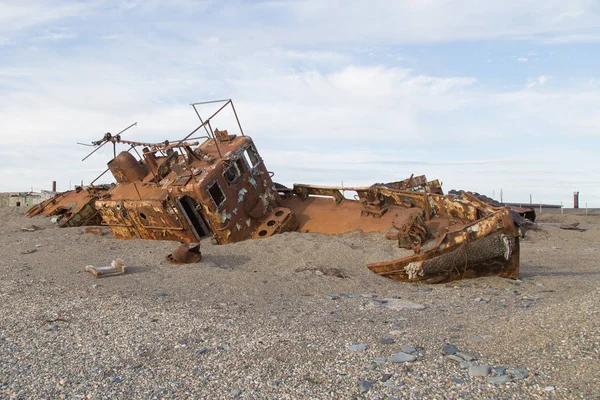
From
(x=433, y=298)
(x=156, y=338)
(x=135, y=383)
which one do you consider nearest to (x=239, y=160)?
(x=433, y=298)

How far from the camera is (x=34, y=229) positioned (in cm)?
1412

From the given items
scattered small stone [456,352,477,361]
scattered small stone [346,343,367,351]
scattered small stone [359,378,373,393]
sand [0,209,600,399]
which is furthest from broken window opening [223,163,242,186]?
scattered small stone [359,378,373,393]

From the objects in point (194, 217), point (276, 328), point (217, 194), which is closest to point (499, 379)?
point (276, 328)

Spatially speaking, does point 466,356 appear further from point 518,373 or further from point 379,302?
point 379,302

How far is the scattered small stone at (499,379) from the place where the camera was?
11.2 feet

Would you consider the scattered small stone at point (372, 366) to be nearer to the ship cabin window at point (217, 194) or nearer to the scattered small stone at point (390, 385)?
the scattered small stone at point (390, 385)

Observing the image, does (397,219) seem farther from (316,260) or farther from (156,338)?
(156,338)

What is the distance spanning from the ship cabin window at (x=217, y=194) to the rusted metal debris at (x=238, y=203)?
0.02 meters

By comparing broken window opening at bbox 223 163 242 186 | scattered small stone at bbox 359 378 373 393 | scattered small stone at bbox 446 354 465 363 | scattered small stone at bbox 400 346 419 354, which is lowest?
scattered small stone at bbox 400 346 419 354

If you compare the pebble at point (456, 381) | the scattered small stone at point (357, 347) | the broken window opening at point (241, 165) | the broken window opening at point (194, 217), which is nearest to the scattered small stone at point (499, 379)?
the pebble at point (456, 381)

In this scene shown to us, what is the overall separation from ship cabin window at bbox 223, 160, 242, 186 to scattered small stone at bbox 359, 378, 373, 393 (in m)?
7.08

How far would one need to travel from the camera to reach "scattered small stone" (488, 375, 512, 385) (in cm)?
340

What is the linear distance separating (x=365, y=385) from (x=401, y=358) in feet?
1.79

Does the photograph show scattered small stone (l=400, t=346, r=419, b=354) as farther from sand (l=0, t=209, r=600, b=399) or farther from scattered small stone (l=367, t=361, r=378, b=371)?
scattered small stone (l=367, t=361, r=378, b=371)
